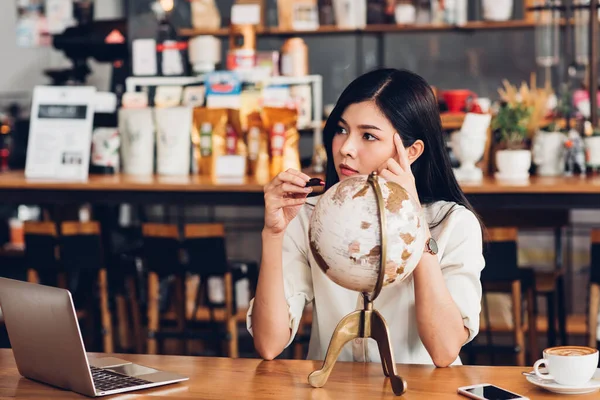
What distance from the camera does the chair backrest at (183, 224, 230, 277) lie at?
420 centimetres

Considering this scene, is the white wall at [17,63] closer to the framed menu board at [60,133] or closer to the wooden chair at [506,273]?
the framed menu board at [60,133]

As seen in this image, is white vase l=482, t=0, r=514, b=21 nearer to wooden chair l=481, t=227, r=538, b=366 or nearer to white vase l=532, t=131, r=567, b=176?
white vase l=532, t=131, r=567, b=176

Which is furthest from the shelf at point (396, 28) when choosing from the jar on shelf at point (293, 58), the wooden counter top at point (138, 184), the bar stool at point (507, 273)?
the bar stool at point (507, 273)

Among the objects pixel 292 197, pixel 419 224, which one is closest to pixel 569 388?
pixel 419 224

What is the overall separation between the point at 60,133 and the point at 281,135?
111cm

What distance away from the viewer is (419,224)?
1670 millimetres

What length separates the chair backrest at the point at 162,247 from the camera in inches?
169

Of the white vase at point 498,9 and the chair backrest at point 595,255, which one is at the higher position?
the white vase at point 498,9

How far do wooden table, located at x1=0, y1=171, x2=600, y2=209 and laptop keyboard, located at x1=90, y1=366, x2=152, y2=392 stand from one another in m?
2.30

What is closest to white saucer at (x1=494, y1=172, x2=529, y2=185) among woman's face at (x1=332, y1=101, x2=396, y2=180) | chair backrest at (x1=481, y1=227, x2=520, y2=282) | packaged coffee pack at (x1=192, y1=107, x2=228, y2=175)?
chair backrest at (x1=481, y1=227, x2=520, y2=282)

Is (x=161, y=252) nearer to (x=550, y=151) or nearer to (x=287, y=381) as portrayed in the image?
(x=550, y=151)

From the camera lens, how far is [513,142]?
4355mm

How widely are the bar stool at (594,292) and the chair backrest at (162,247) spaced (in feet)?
6.02

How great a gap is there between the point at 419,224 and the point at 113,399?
644 mm
